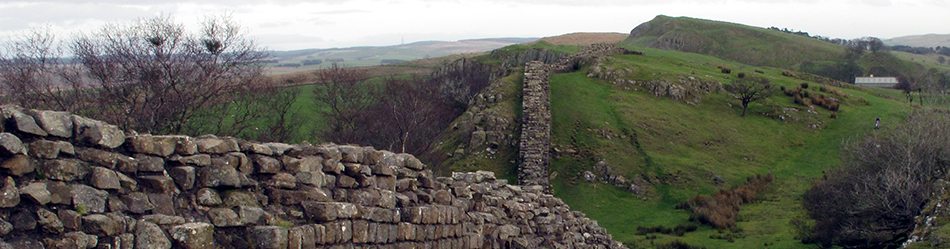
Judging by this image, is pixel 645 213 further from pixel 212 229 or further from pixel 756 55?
pixel 756 55

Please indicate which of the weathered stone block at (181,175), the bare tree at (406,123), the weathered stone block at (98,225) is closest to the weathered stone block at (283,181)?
the weathered stone block at (181,175)

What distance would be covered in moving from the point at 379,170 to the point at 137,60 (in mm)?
18115

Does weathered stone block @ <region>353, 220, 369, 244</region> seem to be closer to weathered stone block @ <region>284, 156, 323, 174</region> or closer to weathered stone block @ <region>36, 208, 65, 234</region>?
weathered stone block @ <region>284, 156, 323, 174</region>

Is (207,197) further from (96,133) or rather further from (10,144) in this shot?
(10,144)

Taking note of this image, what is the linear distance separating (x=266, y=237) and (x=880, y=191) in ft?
61.9

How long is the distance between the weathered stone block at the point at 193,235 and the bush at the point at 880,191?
16.8 m

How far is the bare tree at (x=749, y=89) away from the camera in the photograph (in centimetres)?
4269

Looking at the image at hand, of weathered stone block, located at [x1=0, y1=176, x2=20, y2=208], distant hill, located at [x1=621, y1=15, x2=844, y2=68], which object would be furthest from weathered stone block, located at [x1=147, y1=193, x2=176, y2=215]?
distant hill, located at [x1=621, y1=15, x2=844, y2=68]

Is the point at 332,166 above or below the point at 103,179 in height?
below

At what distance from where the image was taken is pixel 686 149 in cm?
3475

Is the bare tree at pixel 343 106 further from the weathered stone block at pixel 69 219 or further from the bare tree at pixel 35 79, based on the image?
the weathered stone block at pixel 69 219

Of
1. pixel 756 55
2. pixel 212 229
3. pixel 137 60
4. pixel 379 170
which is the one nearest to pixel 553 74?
pixel 137 60

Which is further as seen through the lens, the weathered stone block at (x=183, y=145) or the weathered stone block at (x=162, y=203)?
the weathered stone block at (x=183, y=145)

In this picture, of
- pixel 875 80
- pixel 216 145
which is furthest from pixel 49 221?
pixel 875 80
